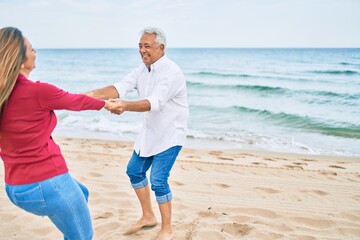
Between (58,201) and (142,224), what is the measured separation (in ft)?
6.71

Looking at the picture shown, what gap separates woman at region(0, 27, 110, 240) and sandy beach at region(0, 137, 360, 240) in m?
1.81

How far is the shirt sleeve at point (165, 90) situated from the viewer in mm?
3641

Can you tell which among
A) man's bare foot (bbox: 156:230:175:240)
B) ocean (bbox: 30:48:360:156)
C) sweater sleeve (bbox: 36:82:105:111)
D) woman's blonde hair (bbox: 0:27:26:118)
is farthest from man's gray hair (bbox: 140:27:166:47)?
ocean (bbox: 30:48:360:156)

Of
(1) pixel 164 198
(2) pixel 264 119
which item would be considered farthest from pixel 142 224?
(2) pixel 264 119

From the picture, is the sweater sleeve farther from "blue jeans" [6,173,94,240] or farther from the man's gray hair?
the man's gray hair

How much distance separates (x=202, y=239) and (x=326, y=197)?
2323 mm

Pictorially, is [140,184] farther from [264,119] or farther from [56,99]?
[264,119]

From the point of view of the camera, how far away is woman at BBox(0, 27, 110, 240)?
233cm

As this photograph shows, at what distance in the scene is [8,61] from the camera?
7.54 ft

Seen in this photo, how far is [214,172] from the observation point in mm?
6918

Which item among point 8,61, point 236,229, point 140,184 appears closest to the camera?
point 8,61

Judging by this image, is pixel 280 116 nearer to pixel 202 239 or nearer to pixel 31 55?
pixel 202 239

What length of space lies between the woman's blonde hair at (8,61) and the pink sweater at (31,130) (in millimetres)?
52

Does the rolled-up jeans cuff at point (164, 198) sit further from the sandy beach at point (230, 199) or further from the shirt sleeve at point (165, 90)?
the shirt sleeve at point (165, 90)
